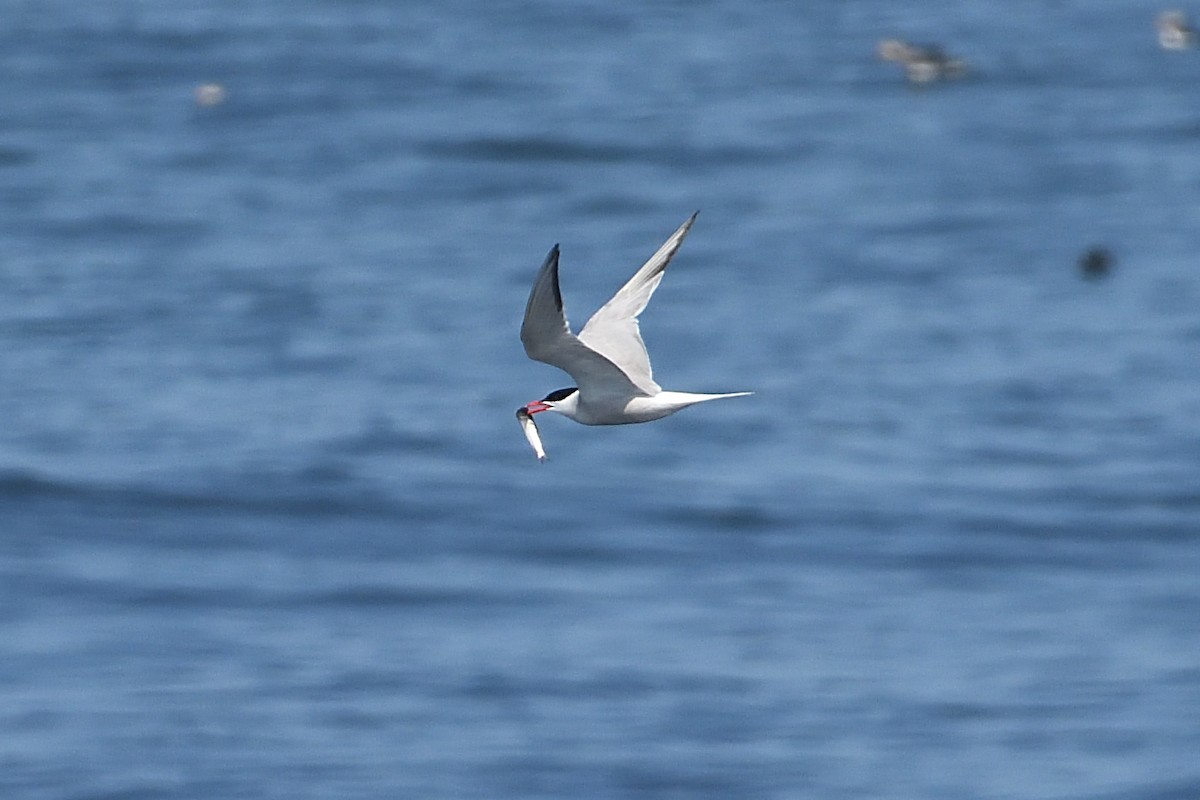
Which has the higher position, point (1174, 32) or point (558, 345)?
point (558, 345)

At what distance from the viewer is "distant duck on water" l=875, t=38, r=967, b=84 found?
44.5 m

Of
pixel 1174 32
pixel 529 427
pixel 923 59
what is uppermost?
pixel 529 427

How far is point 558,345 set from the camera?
9.63m

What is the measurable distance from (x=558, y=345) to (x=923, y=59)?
38.1 meters

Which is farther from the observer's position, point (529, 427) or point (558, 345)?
point (529, 427)

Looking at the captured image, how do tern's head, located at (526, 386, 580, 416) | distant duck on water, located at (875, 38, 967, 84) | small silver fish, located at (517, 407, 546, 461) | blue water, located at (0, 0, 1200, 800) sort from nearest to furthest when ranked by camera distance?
tern's head, located at (526, 386, 580, 416), small silver fish, located at (517, 407, 546, 461), blue water, located at (0, 0, 1200, 800), distant duck on water, located at (875, 38, 967, 84)

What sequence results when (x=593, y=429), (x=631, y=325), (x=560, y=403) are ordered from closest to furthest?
(x=560, y=403), (x=631, y=325), (x=593, y=429)

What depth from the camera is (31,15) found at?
54.4m

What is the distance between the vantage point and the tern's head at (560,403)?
10.0 meters

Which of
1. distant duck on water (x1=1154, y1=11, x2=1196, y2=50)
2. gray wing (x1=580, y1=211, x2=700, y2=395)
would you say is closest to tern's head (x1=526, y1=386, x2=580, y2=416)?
gray wing (x1=580, y1=211, x2=700, y2=395)

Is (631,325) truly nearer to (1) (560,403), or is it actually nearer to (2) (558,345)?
(1) (560,403)

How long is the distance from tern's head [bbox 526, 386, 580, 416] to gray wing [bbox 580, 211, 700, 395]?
→ 0.74ft

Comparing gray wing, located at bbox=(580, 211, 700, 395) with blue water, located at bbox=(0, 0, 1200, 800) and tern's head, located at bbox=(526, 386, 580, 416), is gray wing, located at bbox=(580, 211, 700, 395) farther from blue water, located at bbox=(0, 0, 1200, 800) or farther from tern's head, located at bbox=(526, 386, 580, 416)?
blue water, located at bbox=(0, 0, 1200, 800)

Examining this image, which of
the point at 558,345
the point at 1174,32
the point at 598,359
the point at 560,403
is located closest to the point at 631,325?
the point at 560,403
